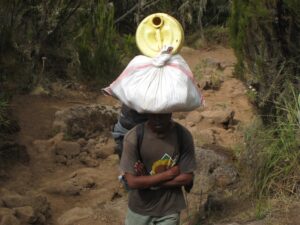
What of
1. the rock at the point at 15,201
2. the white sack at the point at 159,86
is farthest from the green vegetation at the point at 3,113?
the white sack at the point at 159,86

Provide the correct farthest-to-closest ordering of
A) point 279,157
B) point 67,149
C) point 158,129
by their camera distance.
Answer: point 67,149 → point 279,157 → point 158,129

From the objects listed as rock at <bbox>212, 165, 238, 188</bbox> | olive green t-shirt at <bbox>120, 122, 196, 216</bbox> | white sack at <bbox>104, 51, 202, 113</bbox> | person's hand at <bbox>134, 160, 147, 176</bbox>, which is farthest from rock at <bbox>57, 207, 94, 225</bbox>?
white sack at <bbox>104, 51, 202, 113</bbox>

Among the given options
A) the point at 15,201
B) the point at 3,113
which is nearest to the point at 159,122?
the point at 15,201

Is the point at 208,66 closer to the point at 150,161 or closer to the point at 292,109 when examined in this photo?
the point at 292,109

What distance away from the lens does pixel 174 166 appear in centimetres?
331

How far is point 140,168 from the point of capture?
3.28 metres

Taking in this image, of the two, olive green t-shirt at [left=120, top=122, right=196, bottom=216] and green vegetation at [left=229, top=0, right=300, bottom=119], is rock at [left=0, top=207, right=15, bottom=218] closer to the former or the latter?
olive green t-shirt at [left=120, top=122, right=196, bottom=216]

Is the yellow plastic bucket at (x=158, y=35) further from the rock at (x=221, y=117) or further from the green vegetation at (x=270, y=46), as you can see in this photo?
the rock at (x=221, y=117)

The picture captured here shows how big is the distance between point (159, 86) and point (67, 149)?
3568 mm

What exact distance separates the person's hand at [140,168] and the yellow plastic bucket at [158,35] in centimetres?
59

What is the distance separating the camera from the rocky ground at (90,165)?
182 inches

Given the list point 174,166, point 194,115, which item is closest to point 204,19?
point 194,115

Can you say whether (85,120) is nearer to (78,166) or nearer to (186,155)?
(78,166)

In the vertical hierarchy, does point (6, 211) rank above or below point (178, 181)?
Result: below
